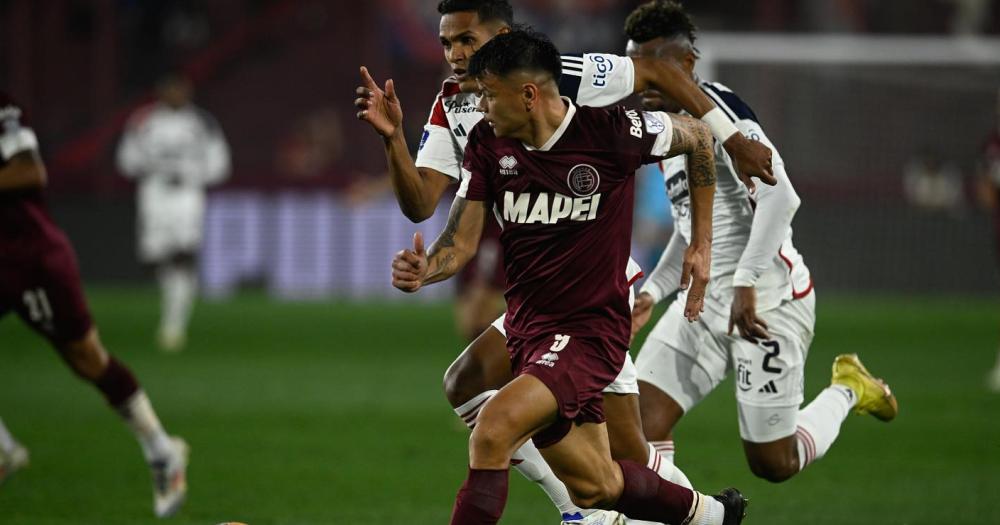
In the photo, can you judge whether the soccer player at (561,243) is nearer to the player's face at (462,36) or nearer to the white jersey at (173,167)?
the player's face at (462,36)

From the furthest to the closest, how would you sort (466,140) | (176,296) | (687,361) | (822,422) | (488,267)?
(176,296), (488,267), (822,422), (687,361), (466,140)

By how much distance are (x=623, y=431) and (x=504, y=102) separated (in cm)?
149

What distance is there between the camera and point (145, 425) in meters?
7.71

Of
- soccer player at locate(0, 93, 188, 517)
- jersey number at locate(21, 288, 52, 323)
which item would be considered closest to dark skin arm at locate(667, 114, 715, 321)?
soccer player at locate(0, 93, 188, 517)

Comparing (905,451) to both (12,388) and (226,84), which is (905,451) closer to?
(12,388)

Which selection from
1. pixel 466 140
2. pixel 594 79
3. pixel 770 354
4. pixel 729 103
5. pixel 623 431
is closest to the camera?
pixel 594 79

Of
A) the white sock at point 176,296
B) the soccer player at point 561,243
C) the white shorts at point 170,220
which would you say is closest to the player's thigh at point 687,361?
the soccer player at point 561,243

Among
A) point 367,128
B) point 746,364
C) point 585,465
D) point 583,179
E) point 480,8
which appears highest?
point 480,8

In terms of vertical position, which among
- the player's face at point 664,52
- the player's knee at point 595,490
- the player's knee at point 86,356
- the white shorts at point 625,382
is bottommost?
the player's knee at point 86,356

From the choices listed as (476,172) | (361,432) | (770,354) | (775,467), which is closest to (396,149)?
(476,172)

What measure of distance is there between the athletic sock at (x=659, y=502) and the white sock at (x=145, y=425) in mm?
3004

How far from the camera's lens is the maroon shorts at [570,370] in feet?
17.8

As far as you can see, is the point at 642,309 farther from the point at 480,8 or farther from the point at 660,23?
the point at 480,8

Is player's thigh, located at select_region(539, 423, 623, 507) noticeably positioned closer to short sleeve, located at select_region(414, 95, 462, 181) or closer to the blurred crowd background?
short sleeve, located at select_region(414, 95, 462, 181)
